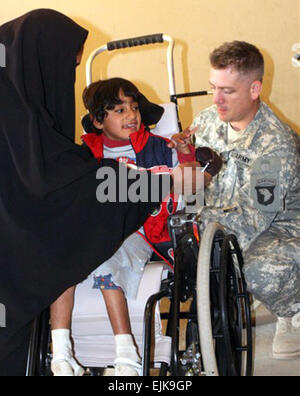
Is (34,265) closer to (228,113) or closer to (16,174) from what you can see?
(16,174)

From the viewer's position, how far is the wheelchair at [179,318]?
155 centimetres

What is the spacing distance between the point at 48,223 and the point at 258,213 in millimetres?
849

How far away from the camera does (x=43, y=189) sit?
148 centimetres

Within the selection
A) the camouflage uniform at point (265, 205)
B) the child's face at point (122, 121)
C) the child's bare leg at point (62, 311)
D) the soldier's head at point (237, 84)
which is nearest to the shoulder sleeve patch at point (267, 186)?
the camouflage uniform at point (265, 205)

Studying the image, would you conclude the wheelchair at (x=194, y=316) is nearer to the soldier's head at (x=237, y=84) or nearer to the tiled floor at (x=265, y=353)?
the tiled floor at (x=265, y=353)

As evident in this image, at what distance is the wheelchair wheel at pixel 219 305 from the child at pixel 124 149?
219mm

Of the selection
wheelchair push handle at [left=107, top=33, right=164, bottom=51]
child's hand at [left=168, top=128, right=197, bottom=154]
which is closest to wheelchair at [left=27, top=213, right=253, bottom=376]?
child's hand at [left=168, top=128, right=197, bottom=154]

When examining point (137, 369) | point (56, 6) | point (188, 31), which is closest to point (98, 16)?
point (56, 6)

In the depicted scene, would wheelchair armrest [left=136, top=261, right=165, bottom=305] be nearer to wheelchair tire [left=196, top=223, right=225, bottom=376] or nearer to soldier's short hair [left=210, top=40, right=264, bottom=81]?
wheelchair tire [left=196, top=223, right=225, bottom=376]

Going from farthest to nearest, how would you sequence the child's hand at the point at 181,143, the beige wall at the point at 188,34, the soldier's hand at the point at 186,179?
the beige wall at the point at 188,34, the child's hand at the point at 181,143, the soldier's hand at the point at 186,179

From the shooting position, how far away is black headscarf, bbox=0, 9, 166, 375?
148 centimetres

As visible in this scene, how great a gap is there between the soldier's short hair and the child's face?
0.45m

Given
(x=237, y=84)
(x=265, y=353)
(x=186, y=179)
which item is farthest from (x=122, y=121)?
(x=265, y=353)

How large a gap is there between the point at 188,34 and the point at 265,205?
241 centimetres
